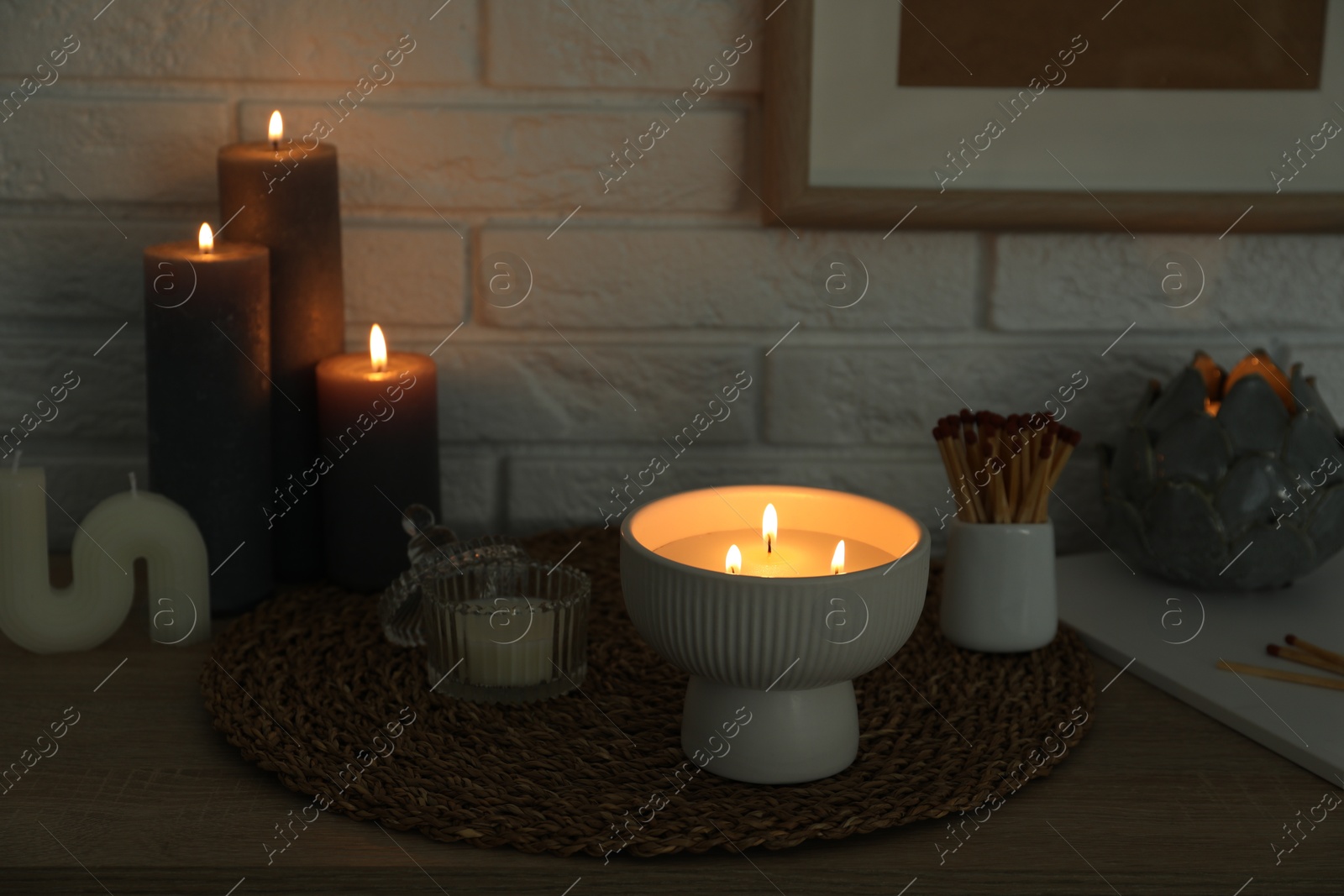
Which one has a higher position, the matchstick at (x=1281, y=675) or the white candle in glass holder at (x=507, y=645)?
the white candle in glass holder at (x=507, y=645)

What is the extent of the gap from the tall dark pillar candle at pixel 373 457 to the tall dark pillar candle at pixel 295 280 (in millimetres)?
20

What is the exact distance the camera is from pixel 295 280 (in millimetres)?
722

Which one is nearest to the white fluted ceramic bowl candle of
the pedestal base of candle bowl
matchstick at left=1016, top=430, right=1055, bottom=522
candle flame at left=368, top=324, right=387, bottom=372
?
the pedestal base of candle bowl

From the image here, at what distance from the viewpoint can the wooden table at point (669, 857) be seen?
1.58 feet

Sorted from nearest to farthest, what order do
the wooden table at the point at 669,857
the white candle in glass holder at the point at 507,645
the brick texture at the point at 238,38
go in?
the wooden table at the point at 669,857, the white candle in glass holder at the point at 507,645, the brick texture at the point at 238,38

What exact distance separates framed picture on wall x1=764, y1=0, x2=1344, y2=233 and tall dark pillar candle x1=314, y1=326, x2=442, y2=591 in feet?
0.84

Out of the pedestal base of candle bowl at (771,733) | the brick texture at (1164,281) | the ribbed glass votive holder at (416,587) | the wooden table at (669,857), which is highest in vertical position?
the brick texture at (1164,281)

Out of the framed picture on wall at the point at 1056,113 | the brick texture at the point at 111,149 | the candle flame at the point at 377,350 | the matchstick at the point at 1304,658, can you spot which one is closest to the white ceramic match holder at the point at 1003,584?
the matchstick at the point at 1304,658

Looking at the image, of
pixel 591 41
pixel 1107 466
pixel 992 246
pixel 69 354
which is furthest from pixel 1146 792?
pixel 69 354

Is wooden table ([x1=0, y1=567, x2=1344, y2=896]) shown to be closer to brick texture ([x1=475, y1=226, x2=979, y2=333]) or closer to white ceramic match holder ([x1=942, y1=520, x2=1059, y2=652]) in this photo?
white ceramic match holder ([x1=942, y1=520, x2=1059, y2=652])

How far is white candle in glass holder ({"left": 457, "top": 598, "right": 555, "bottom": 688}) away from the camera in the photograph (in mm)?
610

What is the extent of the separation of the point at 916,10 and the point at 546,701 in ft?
1.52

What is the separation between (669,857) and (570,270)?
16.5 inches

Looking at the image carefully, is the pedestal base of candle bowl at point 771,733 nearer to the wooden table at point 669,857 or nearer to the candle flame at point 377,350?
the wooden table at point 669,857
